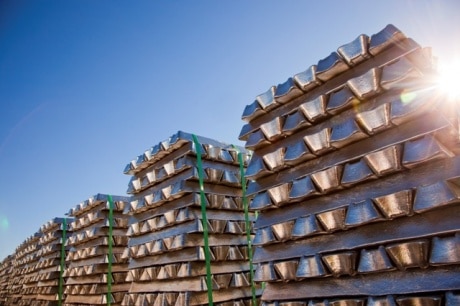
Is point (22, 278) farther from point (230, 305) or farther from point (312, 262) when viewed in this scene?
point (312, 262)

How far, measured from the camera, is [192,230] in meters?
4.34

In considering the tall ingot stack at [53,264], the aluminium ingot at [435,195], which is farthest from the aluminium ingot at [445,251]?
the tall ingot stack at [53,264]

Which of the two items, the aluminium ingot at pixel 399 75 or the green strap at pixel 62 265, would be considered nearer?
the aluminium ingot at pixel 399 75

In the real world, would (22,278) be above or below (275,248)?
above

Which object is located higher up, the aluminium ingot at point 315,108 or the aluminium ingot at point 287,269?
the aluminium ingot at point 315,108

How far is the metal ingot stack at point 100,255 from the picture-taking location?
6645 millimetres

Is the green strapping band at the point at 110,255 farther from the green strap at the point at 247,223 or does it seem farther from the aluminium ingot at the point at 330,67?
the aluminium ingot at the point at 330,67

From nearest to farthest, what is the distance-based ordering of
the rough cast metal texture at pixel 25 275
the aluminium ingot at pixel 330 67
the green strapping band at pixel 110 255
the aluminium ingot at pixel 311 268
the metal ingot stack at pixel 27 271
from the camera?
the aluminium ingot at pixel 311 268 < the aluminium ingot at pixel 330 67 < the green strapping band at pixel 110 255 < the metal ingot stack at pixel 27 271 < the rough cast metal texture at pixel 25 275

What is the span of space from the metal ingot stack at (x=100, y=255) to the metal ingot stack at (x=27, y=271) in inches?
165

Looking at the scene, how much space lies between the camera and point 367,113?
2.63 meters

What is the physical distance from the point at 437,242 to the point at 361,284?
2.05 feet

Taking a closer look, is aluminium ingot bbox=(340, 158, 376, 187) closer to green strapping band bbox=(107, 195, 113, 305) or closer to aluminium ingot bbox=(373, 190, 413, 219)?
aluminium ingot bbox=(373, 190, 413, 219)

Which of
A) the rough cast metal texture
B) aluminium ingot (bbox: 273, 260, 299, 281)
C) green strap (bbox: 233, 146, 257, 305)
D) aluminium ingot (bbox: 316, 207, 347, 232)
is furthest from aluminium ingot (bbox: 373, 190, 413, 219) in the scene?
the rough cast metal texture

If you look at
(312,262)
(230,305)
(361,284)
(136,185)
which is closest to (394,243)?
(361,284)
